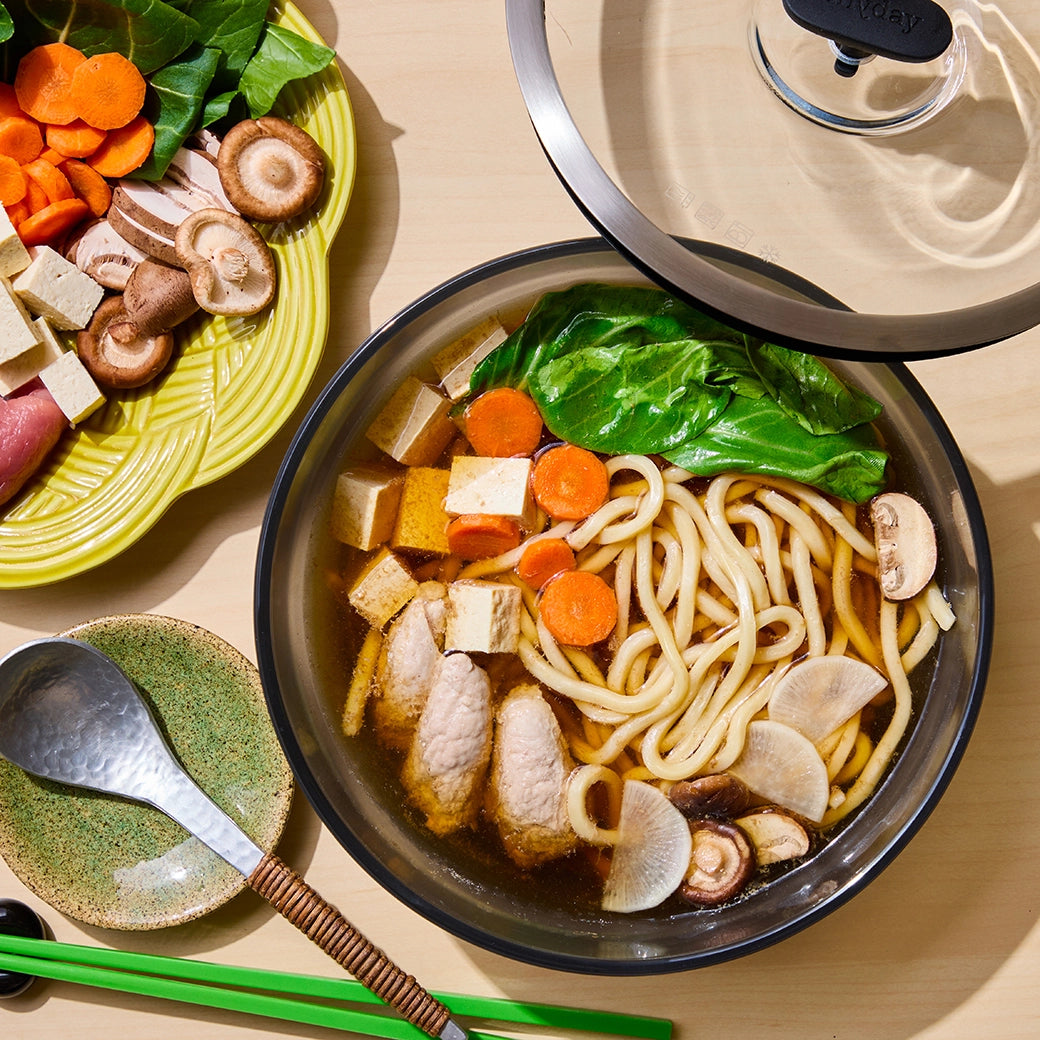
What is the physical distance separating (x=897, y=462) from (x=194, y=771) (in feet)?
4.17

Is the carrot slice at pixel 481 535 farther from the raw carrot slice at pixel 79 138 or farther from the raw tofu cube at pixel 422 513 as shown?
the raw carrot slice at pixel 79 138

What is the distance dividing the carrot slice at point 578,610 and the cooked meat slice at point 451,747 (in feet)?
0.46

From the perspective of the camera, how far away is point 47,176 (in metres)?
1.65

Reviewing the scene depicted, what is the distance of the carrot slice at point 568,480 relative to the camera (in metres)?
1.58

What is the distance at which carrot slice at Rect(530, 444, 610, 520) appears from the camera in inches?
62.1

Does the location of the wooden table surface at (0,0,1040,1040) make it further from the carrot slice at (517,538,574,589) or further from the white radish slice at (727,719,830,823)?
the carrot slice at (517,538,574,589)

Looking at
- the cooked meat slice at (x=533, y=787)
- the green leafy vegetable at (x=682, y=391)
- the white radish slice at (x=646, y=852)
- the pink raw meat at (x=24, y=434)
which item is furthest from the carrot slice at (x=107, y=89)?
the white radish slice at (x=646, y=852)

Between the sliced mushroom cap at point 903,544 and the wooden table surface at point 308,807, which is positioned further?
the wooden table surface at point 308,807

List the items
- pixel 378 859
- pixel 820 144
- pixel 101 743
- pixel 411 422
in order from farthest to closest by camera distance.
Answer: pixel 101 743 → pixel 411 422 → pixel 378 859 → pixel 820 144

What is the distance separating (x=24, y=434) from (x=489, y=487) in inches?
30.5

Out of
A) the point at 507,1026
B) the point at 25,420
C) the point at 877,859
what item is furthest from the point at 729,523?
the point at 25,420

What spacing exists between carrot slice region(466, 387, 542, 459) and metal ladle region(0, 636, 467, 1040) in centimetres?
74

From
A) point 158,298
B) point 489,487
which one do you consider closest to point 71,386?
point 158,298

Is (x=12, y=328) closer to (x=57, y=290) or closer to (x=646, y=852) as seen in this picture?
(x=57, y=290)
